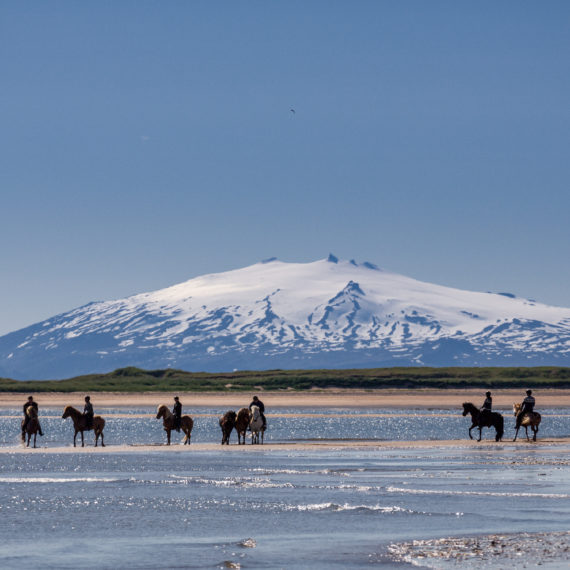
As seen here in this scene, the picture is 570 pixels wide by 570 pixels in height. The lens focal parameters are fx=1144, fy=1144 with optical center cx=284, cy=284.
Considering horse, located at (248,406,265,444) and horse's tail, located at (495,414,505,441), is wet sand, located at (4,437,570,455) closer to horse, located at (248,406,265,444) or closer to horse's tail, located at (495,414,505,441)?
horse's tail, located at (495,414,505,441)

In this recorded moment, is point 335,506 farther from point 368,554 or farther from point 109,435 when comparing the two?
point 109,435

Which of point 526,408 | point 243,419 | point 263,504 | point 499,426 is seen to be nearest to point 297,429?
point 243,419

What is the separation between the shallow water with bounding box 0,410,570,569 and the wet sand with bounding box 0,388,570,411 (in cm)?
6272

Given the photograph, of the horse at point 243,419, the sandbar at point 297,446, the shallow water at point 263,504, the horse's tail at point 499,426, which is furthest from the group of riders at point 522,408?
the horse at point 243,419

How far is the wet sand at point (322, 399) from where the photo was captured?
104500mm

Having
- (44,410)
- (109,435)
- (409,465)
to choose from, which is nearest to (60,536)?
(409,465)

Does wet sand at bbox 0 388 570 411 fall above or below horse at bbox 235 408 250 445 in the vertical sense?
below

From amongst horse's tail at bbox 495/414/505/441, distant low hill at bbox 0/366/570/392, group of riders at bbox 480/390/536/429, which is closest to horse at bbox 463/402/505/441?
horse's tail at bbox 495/414/505/441

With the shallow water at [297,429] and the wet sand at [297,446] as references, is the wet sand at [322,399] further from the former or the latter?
the wet sand at [297,446]

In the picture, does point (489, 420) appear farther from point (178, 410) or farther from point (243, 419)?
point (178, 410)

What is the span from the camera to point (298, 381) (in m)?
139

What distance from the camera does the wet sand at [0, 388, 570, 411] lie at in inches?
4114

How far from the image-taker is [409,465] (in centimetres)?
3444

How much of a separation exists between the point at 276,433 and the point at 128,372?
94814 millimetres
